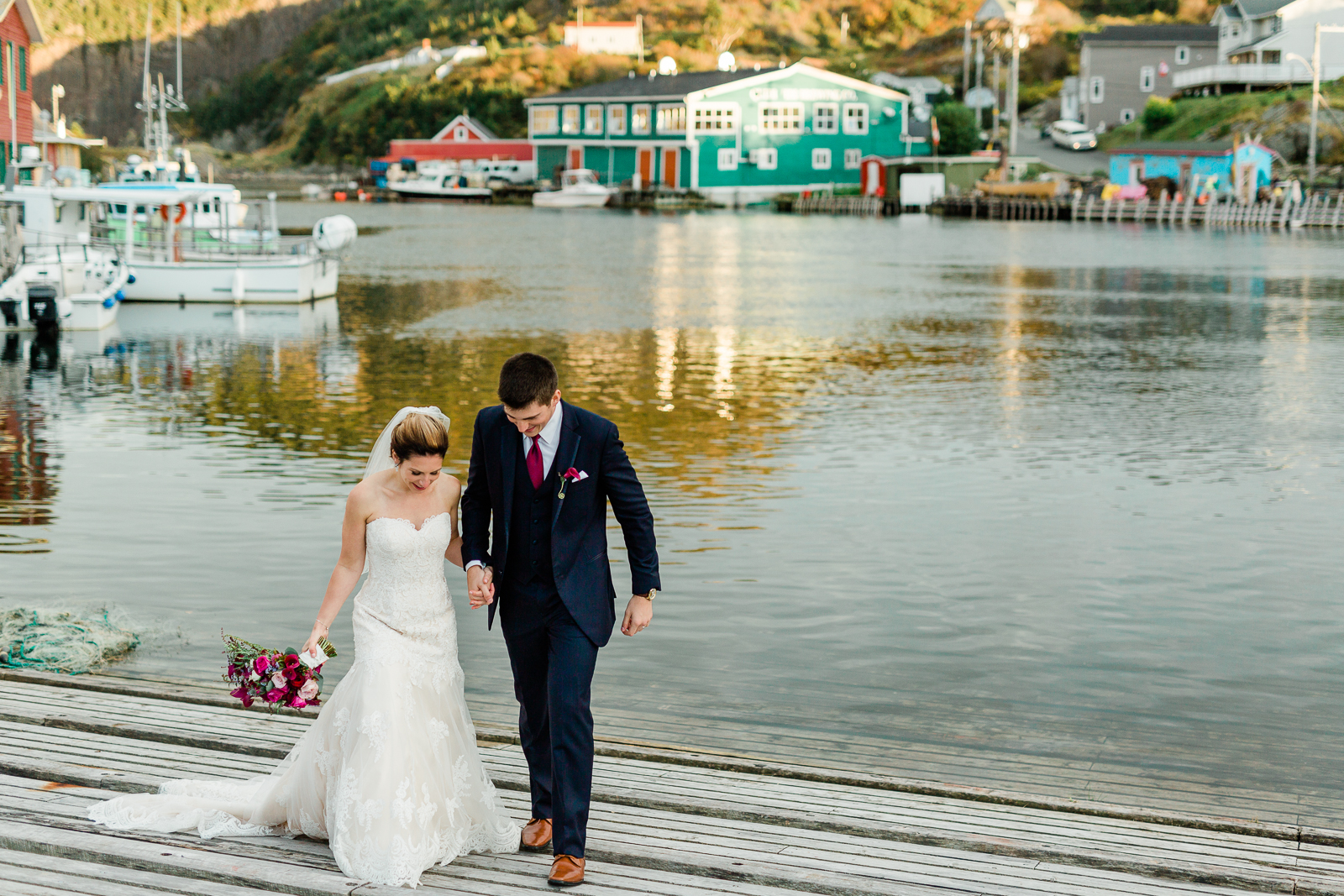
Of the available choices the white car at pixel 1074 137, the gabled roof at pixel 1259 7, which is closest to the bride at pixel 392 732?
the white car at pixel 1074 137

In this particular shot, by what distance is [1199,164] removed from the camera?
76.9 meters

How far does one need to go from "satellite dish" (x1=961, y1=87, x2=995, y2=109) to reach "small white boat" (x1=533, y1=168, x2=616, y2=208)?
Answer: 1157 inches

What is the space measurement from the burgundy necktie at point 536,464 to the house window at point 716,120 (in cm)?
8987

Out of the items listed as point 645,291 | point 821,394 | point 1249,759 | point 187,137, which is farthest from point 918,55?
point 1249,759

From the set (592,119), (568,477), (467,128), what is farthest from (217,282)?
(467,128)

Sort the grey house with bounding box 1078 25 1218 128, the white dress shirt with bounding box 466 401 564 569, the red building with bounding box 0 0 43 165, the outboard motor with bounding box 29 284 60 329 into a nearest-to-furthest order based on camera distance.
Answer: the white dress shirt with bounding box 466 401 564 569
the outboard motor with bounding box 29 284 60 329
the red building with bounding box 0 0 43 165
the grey house with bounding box 1078 25 1218 128

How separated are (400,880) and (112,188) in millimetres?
34320

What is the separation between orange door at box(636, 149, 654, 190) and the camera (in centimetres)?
9775

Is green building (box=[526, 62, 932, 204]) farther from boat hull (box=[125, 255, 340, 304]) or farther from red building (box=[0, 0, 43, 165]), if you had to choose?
boat hull (box=[125, 255, 340, 304])

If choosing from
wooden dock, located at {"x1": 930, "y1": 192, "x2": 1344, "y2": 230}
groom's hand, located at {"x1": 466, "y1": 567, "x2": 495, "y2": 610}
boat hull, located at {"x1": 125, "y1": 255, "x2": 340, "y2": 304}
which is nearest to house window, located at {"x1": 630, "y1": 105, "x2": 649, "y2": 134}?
wooden dock, located at {"x1": 930, "y1": 192, "x2": 1344, "y2": 230}

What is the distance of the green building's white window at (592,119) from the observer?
100 m

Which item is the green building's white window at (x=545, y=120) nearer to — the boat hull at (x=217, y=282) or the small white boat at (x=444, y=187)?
the small white boat at (x=444, y=187)

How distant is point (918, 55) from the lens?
133 meters

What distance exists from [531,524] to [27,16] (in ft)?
125
